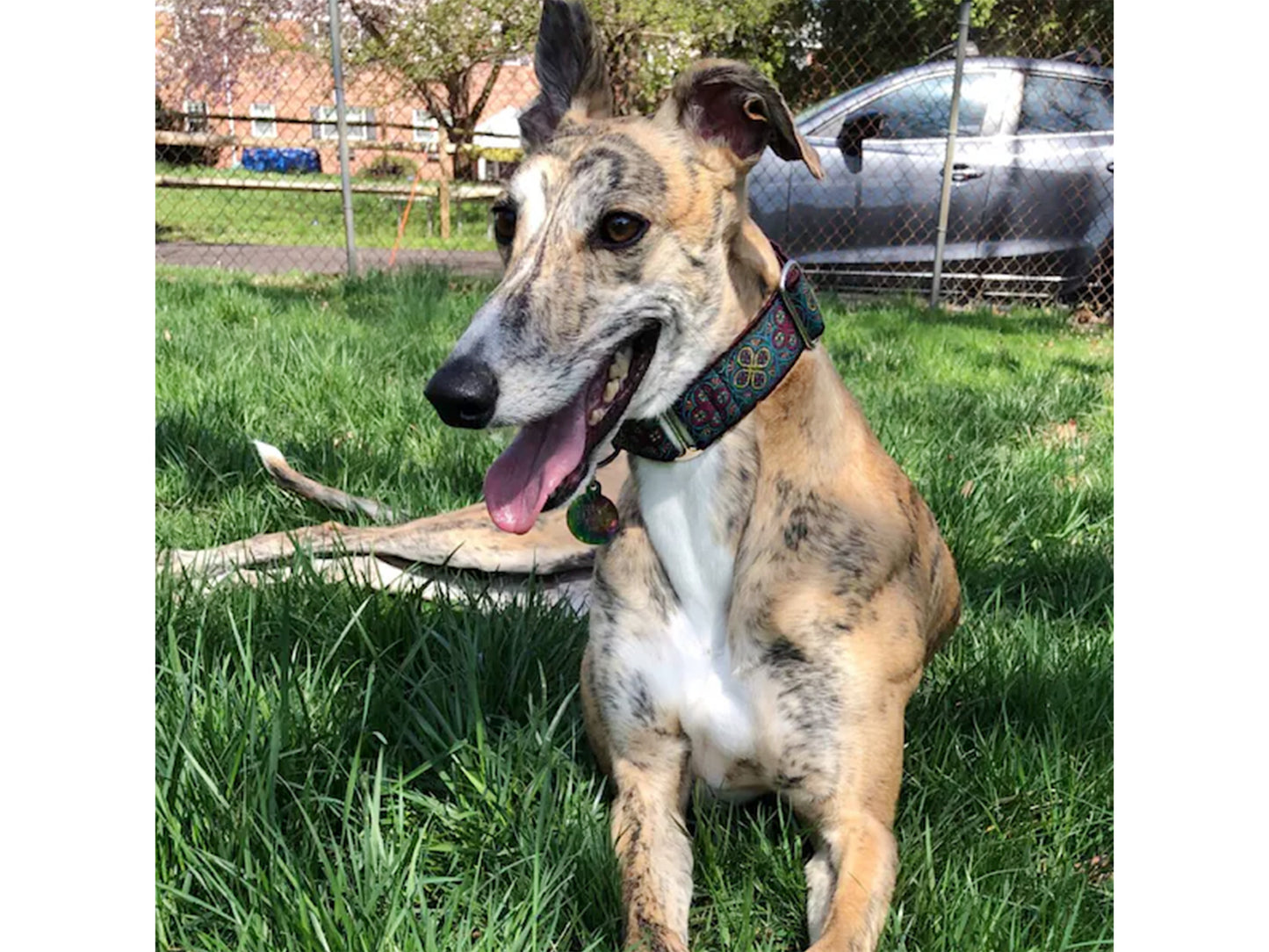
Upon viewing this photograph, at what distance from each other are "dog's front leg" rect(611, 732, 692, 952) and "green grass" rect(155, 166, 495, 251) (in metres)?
10.4

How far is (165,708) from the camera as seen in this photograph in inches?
81.4

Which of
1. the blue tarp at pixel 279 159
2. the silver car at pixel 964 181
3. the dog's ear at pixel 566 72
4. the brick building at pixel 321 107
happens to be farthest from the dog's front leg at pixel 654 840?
the blue tarp at pixel 279 159

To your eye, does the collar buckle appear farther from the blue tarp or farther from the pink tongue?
the blue tarp

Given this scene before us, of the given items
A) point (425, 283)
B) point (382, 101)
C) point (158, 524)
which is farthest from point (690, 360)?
point (382, 101)

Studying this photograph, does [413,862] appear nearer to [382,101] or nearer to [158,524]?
[158,524]

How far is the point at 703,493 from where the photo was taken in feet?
6.73

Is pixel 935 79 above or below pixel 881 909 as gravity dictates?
above

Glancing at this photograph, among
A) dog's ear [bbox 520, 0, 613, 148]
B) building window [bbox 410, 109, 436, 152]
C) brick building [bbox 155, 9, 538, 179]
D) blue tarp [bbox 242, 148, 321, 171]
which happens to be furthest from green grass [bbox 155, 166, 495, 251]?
dog's ear [bbox 520, 0, 613, 148]

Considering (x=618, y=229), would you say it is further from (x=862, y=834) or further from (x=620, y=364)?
(x=862, y=834)

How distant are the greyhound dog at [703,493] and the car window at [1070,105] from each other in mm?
7500

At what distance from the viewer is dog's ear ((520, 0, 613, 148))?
224 centimetres

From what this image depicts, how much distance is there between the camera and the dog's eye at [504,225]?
194 cm

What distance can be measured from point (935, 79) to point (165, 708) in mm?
8564

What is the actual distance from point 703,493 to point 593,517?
0.22 metres
